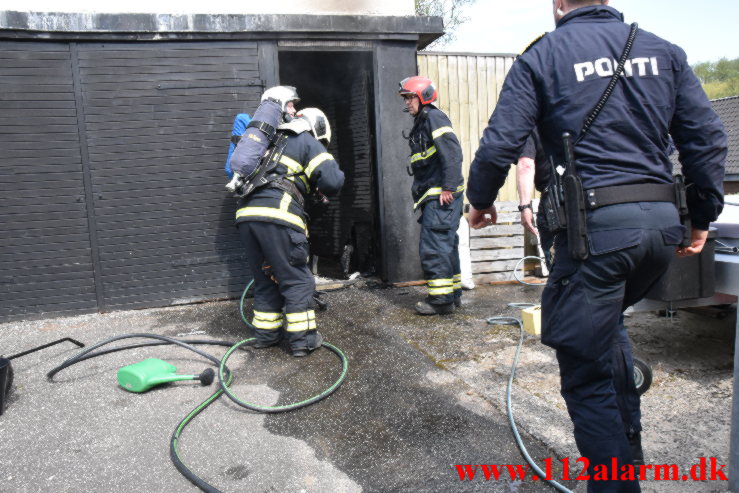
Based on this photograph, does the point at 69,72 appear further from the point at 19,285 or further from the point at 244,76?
the point at 19,285

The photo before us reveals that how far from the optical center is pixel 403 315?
18.2 feet

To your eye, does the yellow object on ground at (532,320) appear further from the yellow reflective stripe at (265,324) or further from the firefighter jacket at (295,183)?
the yellow reflective stripe at (265,324)

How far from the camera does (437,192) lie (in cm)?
545

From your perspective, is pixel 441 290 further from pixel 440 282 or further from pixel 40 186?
pixel 40 186

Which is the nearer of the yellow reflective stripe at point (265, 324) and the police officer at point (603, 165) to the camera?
the police officer at point (603, 165)

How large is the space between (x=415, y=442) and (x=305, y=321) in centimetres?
169

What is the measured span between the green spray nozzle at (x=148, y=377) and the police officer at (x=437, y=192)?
245 centimetres

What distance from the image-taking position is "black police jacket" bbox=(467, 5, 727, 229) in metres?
2.14

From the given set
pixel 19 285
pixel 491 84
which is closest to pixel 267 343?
pixel 19 285

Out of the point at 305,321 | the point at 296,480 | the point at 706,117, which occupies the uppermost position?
the point at 706,117

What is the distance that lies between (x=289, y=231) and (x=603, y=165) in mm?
2708

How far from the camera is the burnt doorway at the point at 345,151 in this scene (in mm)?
7293

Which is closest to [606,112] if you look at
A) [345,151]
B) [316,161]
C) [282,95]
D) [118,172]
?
[316,161]

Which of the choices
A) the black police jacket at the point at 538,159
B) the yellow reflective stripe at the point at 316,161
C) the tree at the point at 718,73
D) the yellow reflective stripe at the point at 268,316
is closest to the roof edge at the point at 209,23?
the yellow reflective stripe at the point at 316,161
